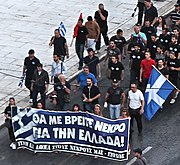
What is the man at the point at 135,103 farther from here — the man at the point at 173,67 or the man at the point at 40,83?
the man at the point at 40,83

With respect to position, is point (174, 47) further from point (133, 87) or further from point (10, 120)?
point (10, 120)

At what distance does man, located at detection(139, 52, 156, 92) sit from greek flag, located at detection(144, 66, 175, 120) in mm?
1370

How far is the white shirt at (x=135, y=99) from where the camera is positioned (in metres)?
21.9

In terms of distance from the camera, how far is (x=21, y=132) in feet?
72.1

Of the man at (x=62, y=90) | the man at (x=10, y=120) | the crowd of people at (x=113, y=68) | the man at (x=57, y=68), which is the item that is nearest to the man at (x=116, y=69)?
the crowd of people at (x=113, y=68)

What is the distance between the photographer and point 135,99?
22.0 meters

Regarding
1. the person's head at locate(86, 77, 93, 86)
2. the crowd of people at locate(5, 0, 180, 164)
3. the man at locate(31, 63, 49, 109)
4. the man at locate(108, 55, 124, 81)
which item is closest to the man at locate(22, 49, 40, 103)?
the crowd of people at locate(5, 0, 180, 164)

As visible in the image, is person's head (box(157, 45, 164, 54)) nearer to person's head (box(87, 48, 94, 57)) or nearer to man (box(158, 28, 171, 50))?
man (box(158, 28, 171, 50))

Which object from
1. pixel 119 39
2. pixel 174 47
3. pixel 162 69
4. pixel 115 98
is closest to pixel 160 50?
pixel 174 47

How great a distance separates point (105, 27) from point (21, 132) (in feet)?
23.7

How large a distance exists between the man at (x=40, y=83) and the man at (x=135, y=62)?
8.52 ft

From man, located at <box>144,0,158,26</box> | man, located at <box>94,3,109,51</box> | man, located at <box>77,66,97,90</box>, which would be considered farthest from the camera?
man, located at <box>144,0,158,26</box>

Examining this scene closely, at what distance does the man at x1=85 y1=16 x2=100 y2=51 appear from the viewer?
26.8m

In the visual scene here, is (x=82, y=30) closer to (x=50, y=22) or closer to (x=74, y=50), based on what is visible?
(x=74, y=50)
